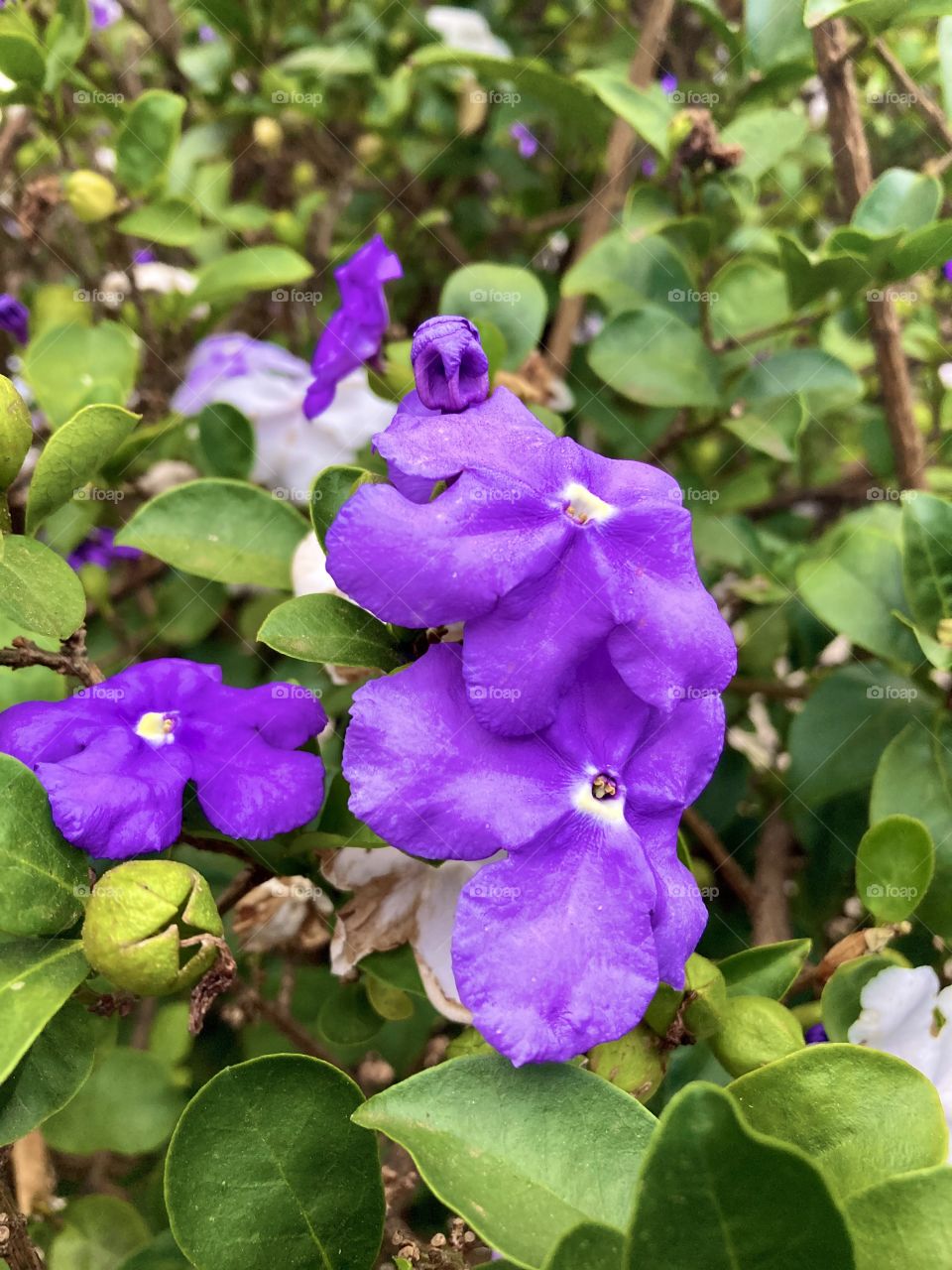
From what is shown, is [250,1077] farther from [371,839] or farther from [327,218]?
[327,218]

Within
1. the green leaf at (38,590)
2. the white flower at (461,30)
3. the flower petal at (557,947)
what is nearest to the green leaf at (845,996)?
the flower petal at (557,947)

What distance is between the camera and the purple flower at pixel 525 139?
5.46ft

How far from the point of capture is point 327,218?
5.37 ft

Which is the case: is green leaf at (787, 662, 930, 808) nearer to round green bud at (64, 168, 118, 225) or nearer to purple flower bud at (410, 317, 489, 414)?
purple flower bud at (410, 317, 489, 414)

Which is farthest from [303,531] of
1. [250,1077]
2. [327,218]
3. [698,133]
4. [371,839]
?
[327,218]

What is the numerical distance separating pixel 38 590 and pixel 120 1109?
1.57 feet

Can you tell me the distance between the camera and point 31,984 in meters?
0.66

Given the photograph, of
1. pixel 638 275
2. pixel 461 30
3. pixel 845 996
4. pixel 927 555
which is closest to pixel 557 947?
Result: pixel 845 996

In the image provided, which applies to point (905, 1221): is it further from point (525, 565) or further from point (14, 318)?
point (14, 318)

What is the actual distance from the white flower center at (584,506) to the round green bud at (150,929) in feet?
1.05

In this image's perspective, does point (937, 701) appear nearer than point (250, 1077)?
No

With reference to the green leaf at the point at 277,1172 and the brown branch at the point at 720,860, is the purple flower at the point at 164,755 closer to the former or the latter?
the green leaf at the point at 277,1172

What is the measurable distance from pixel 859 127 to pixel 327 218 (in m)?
0.79

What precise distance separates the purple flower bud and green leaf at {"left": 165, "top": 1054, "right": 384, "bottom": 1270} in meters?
0.40
